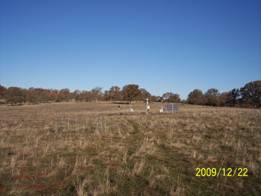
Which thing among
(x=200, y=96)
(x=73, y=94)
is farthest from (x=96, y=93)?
(x=200, y=96)

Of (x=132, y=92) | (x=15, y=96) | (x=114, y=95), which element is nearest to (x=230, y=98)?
(x=132, y=92)

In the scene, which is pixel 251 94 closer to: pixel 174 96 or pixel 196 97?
pixel 196 97

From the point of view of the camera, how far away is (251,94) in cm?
9081

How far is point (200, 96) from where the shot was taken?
104 metres

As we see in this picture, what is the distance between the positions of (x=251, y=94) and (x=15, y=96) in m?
102

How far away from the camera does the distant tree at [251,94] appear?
88000 millimetres

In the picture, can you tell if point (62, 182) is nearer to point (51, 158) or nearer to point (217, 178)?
point (51, 158)

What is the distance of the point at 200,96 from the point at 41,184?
106m

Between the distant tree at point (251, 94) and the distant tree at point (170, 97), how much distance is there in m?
30.7

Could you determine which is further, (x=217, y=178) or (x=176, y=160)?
(x=176, y=160)

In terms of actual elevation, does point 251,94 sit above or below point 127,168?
above
